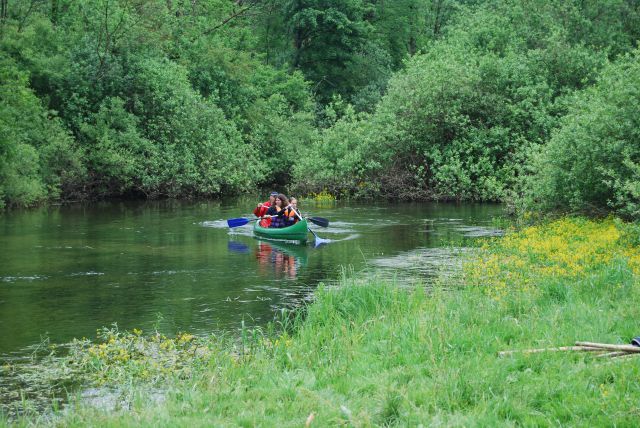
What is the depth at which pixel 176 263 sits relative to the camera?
18.4m

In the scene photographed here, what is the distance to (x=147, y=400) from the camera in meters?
7.81

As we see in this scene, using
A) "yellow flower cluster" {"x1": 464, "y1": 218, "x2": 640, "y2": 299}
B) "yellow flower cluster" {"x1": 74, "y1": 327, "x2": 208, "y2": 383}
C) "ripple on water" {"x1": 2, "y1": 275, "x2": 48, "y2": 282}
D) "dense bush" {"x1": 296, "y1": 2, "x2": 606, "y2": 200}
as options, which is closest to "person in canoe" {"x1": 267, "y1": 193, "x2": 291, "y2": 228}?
"yellow flower cluster" {"x1": 464, "y1": 218, "x2": 640, "y2": 299}

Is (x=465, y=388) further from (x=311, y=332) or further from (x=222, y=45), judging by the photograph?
(x=222, y=45)

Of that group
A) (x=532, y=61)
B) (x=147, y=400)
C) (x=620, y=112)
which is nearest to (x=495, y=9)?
(x=532, y=61)

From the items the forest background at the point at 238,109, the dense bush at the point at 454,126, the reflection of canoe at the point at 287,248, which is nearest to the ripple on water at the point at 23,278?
the reflection of canoe at the point at 287,248

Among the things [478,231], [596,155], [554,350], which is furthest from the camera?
[478,231]

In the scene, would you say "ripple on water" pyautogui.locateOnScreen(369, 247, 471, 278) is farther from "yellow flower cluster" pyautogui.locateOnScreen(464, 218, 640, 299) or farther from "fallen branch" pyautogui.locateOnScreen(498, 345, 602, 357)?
"fallen branch" pyautogui.locateOnScreen(498, 345, 602, 357)

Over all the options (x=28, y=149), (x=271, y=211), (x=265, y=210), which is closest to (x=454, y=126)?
(x=265, y=210)

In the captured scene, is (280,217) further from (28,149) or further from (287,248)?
(28,149)

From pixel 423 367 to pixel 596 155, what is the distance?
46.3 ft

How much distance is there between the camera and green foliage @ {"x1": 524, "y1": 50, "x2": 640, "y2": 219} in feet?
64.8

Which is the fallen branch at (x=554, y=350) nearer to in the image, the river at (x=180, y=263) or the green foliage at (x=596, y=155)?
the river at (x=180, y=263)

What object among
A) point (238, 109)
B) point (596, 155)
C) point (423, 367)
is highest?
point (238, 109)

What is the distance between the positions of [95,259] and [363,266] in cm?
616
